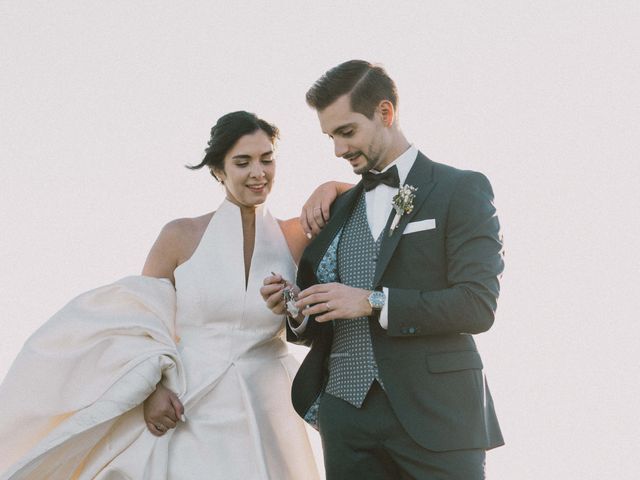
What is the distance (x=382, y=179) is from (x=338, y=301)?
2.44 feet

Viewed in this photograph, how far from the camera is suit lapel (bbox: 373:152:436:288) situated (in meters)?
3.72

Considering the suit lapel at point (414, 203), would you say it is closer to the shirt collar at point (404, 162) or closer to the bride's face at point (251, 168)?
the shirt collar at point (404, 162)

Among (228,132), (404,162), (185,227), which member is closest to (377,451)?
(404,162)

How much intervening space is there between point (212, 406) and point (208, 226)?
104cm

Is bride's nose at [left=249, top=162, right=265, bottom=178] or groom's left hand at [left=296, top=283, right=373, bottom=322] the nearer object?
groom's left hand at [left=296, top=283, right=373, bottom=322]

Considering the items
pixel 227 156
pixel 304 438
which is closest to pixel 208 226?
pixel 227 156

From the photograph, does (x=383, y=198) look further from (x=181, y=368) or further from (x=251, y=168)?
(x=181, y=368)

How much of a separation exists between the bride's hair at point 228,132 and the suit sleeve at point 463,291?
1.62m

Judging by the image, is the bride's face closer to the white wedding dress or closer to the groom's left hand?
the white wedding dress

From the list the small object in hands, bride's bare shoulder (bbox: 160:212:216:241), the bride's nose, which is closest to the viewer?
the small object in hands

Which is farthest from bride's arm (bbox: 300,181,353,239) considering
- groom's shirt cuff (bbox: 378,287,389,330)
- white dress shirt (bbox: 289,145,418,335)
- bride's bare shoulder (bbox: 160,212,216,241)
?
groom's shirt cuff (bbox: 378,287,389,330)

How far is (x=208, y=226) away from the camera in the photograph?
16.3 feet

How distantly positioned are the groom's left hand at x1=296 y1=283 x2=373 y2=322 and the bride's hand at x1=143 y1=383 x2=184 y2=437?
45.1 inches

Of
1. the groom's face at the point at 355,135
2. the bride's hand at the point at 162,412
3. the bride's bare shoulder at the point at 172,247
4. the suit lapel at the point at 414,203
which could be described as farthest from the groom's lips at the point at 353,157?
the bride's hand at the point at 162,412
